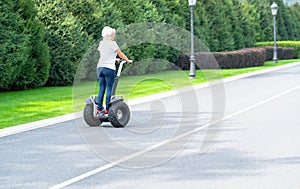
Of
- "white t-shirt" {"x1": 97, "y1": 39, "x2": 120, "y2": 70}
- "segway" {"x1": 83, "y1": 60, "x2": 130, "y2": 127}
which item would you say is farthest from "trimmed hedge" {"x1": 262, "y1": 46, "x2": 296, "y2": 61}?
"white t-shirt" {"x1": 97, "y1": 39, "x2": 120, "y2": 70}

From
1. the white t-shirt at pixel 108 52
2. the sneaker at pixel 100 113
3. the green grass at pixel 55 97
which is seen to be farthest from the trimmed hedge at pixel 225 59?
the white t-shirt at pixel 108 52

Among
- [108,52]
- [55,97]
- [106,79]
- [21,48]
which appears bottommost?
[55,97]

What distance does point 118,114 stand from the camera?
12719 mm

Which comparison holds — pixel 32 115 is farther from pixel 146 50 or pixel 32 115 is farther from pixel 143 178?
pixel 146 50

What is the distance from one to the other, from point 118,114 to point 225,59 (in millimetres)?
25679

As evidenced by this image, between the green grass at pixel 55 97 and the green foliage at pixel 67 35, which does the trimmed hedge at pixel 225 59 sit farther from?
the green grass at pixel 55 97

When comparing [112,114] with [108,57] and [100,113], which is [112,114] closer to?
[100,113]

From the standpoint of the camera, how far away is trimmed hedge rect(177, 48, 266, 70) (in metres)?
35.2

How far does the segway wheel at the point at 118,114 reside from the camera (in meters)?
12.6

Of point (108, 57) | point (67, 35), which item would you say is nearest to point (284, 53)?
point (67, 35)

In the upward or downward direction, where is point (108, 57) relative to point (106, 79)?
upward

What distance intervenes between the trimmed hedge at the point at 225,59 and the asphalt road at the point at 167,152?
1914 cm

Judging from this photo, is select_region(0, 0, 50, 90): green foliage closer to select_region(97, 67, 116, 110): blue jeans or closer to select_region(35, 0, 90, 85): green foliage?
select_region(35, 0, 90, 85): green foliage

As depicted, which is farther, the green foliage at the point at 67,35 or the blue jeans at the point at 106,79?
the green foliage at the point at 67,35
